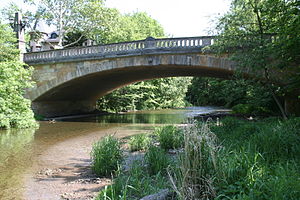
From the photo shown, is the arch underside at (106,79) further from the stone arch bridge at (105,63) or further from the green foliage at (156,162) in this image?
the green foliage at (156,162)

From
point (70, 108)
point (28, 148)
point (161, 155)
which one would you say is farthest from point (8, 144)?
point (70, 108)

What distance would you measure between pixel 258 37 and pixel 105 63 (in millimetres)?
8364

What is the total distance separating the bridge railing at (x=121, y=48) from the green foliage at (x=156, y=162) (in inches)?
356

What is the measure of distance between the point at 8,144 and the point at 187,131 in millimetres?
6895

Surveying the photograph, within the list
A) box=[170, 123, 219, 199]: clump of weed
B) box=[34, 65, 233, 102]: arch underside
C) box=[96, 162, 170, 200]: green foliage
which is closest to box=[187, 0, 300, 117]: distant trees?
box=[34, 65, 233, 102]: arch underside

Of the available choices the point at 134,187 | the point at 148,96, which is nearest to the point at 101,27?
the point at 148,96

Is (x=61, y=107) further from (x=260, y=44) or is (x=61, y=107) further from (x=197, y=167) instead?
(x=197, y=167)

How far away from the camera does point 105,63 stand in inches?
581

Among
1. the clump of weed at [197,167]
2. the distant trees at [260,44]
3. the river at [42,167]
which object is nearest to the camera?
the clump of weed at [197,167]

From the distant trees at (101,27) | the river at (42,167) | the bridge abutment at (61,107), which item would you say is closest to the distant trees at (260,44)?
the river at (42,167)

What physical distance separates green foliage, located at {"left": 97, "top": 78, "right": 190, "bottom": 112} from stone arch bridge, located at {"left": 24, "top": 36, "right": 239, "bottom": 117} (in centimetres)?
599

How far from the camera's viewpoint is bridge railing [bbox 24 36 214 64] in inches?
514

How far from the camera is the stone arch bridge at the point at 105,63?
42.6 ft

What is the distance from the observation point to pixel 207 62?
41.6ft
